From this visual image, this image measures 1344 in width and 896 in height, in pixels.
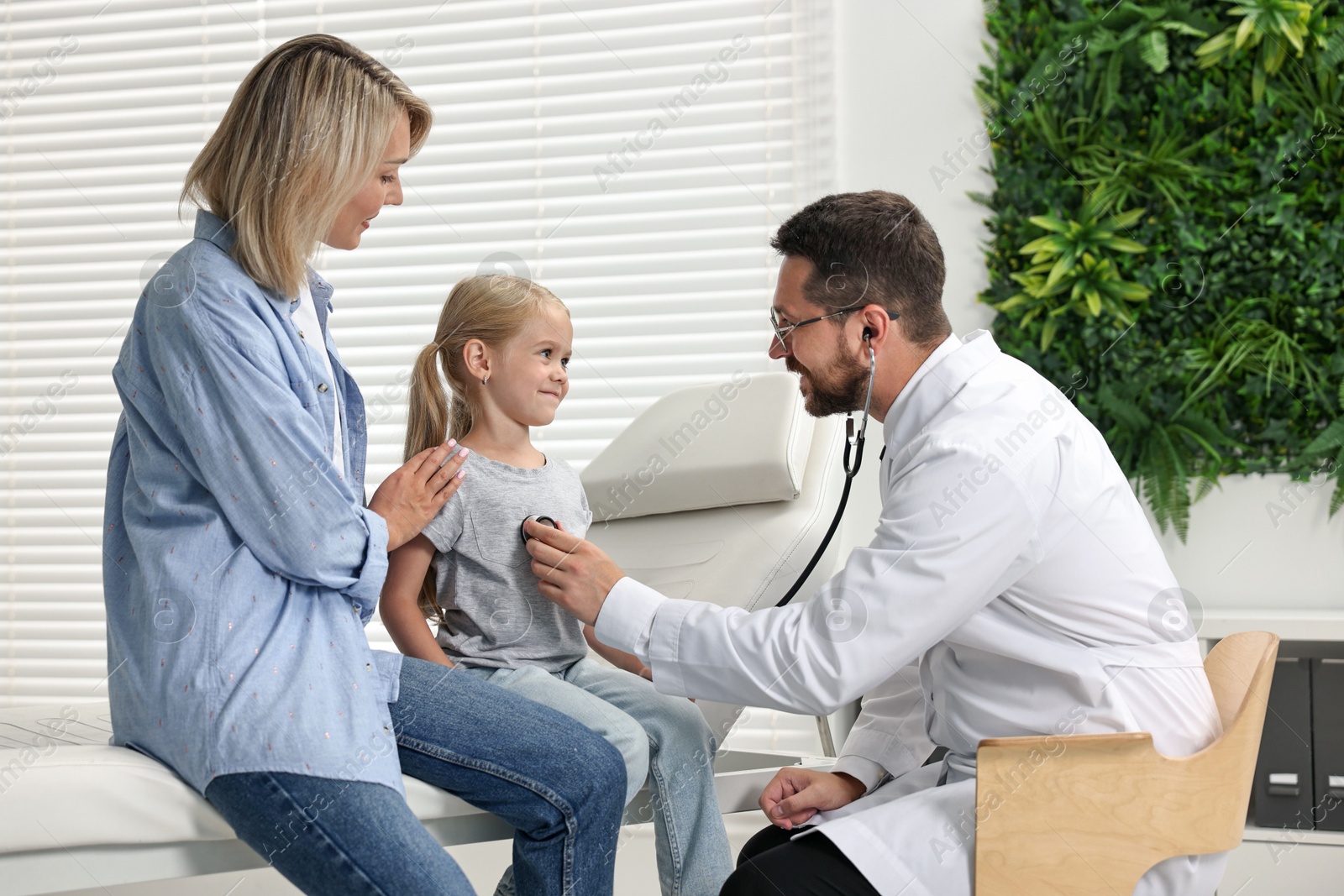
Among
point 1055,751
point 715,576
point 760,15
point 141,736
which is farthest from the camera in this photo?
point 760,15

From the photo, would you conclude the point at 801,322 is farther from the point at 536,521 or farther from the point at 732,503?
the point at 732,503

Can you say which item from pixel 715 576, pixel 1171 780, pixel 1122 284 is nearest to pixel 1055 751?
pixel 1171 780

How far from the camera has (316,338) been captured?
122 cm

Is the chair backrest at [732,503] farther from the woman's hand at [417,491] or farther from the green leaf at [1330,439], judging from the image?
the green leaf at [1330,439]

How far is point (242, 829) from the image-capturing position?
1034 mm

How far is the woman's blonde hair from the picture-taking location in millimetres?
1103

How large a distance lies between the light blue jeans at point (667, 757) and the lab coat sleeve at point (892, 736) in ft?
0.58

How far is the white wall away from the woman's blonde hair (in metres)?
1.71

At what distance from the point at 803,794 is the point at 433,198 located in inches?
85.3

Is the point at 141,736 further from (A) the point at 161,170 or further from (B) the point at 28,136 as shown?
(B) the point at 28,136

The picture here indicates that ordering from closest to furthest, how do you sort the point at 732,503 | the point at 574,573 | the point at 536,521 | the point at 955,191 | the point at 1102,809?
the point at 1102,809 → the point at 574,573 → the point at 536,521 → the point at 732,503 → the point at 955,191

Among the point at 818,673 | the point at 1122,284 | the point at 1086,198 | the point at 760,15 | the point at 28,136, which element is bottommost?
the point at 818,673

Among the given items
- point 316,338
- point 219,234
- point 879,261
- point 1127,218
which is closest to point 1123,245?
point 1127,218

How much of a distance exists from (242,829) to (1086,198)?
2181 mm
